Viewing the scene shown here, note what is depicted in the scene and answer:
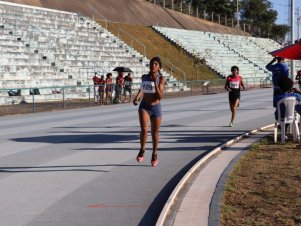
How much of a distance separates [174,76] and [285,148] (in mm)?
38069

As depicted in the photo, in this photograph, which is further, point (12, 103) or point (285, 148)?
point (12, 103)

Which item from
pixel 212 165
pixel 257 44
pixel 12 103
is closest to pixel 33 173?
pixel 212 165

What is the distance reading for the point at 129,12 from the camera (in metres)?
68.6

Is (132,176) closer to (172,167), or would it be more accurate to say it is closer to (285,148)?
(172,167)

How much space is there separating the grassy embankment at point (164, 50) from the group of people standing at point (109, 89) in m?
17.9

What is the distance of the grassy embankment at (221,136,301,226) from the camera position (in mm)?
5992

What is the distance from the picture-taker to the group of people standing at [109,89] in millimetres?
30297

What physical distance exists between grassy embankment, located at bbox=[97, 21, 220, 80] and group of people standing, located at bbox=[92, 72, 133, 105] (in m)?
17.9

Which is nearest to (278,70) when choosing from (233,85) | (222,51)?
(233,85)

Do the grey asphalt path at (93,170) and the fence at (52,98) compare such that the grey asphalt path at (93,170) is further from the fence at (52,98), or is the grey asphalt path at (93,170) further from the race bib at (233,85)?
the fence at (52,98)

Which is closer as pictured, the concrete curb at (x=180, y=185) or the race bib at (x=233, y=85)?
the concrete curb at (x=180, y=185)

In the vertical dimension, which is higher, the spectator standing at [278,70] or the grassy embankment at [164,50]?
the grassy embankment at [164,50]

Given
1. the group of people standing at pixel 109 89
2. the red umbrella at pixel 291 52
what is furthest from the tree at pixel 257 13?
the red umbrella at pixel 291 52

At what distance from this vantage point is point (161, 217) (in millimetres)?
6055
